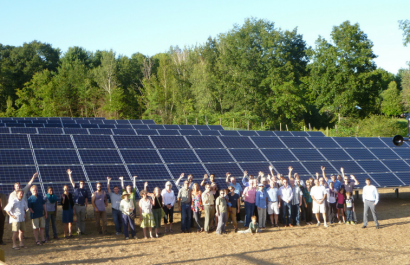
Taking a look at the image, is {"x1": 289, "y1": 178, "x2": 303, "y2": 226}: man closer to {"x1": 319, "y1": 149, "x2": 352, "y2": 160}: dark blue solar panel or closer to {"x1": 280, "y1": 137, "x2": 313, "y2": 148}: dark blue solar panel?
{"x1": 319, "y1": 149, "x2": 352, "y2": 160}: dark blue solar panel

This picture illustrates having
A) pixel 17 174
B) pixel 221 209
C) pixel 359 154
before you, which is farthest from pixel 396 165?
pixel 17 174

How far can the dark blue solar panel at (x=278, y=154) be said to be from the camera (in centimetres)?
1814

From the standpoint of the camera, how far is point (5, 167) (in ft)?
43.5

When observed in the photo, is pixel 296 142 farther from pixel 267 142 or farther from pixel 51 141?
pixel 51 141

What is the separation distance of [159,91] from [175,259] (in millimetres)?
57076

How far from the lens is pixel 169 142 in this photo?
57.9 ft

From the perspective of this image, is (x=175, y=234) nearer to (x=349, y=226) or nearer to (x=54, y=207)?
(x=54, y=207)

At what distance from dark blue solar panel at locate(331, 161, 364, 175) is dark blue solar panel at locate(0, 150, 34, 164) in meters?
13.3

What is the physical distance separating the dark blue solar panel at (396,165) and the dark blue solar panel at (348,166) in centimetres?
193

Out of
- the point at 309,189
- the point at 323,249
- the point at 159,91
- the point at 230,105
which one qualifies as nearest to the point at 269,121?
the point at 230,105

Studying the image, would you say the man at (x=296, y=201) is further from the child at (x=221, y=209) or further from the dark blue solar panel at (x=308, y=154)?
the dark blue solar panel at (x=308, y=154)

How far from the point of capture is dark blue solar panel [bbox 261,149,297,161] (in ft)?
59.5

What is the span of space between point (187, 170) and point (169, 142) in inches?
99.0

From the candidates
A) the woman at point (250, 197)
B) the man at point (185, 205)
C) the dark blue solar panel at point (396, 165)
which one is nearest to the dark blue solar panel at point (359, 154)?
the dark blue solar panel at point (396, 165)
